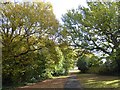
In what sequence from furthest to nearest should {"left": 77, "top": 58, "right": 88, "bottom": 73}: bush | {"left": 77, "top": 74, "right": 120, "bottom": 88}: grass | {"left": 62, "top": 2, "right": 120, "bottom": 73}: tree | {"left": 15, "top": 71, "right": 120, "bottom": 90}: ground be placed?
1. {"left": 77, "top": 58, "right": 88, "bottom": 73}: bush
2. {"left": 62, "top": 2, "right": 120, "bottom": 73}: tree
3. {"left": 15, "top": 71, "right": 120, "bottom": 90}: ground
4. {"left": 77, "top": 74, "right": 120, "bottom": 88}: grass

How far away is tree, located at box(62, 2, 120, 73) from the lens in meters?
22.3

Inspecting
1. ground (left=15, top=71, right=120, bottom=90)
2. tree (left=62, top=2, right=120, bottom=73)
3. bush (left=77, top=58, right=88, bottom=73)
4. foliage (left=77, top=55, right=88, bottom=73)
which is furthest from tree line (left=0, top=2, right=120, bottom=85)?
bush (left=77, top=58, right=88, bottom=73)

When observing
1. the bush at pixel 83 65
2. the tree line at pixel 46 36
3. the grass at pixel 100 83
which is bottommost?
the grass at pixel 100 83

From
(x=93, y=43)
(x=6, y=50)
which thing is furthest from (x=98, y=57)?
(x=6, y=50)

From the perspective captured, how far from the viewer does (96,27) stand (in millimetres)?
23484

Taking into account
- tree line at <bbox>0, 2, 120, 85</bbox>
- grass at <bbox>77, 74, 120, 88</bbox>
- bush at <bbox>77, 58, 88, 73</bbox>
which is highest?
tree line at <bbox>0, 2, 120, 85</bbox>

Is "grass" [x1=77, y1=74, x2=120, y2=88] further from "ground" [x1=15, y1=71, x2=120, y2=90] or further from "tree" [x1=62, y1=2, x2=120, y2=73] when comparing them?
"tree" [x1=62, y1=2, x2=120, y2=73]

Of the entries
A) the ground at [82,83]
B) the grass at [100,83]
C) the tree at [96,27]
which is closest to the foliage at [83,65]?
the tree at [96,27]

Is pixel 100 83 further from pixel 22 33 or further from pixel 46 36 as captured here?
pixel 22 33

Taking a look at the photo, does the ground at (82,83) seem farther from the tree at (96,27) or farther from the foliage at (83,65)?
the foliage at (83,65)

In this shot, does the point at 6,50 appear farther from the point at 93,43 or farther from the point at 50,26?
the point at 93,43

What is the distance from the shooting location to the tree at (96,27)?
22312 mm

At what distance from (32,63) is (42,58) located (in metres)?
2.21

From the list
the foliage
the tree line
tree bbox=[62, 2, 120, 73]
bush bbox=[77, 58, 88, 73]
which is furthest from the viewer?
bush bbox=[77, 58, 88, 73]
